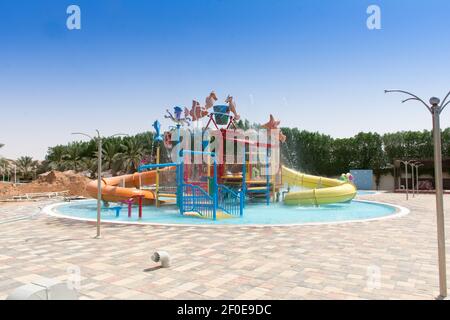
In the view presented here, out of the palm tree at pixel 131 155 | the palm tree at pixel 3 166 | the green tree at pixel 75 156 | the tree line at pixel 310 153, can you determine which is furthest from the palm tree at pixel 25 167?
the palm tree at pixel 131 155

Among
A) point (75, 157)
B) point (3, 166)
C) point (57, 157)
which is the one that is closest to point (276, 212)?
point (75, 157)

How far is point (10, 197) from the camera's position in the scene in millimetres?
26812

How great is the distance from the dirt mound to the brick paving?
20750mm

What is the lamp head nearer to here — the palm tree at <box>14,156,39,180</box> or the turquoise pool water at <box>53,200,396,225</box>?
the turquoise pool water at <box>53,200,396,225</box>

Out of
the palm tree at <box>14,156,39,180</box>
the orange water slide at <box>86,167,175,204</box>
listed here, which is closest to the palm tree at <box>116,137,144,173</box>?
the palm tree at <box>14,156,39,180</box>

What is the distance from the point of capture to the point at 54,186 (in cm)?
3197

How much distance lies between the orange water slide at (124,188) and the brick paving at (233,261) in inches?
297

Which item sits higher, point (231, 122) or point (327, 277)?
point (231, 122)

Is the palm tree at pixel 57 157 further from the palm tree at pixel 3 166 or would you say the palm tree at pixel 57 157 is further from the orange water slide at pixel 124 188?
the orange water slide at pixel 124 188

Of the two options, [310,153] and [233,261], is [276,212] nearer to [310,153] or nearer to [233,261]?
[233,261]
